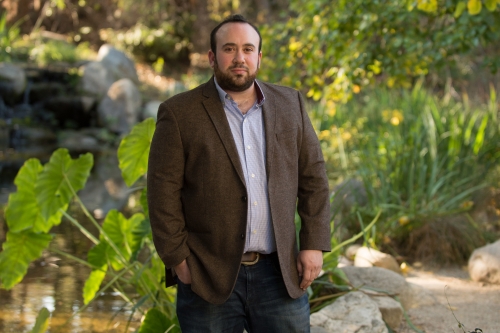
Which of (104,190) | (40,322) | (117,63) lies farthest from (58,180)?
(117,63)

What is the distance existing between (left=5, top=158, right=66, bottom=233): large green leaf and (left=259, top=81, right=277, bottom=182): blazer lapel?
144cm

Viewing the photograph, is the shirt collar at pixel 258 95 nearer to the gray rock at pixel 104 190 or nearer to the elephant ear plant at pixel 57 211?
the elephant ear plant at pixel 57 211

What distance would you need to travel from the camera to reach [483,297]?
416 centimetres

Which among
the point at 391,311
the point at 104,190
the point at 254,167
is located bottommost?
the point at 104,190

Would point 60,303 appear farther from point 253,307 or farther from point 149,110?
point 149,110

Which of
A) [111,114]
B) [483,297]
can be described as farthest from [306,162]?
[111,114]

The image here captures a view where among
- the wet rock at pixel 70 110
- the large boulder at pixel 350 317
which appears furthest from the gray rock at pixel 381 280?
the wet rock at pixel 70 110

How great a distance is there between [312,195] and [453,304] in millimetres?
2093

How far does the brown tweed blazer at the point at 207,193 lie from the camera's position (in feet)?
6.80

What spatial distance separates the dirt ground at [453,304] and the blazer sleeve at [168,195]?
1.57 metres

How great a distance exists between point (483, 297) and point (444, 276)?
22.5 inches

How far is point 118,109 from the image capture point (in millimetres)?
15328

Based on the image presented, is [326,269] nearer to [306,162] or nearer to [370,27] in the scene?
[306,162]

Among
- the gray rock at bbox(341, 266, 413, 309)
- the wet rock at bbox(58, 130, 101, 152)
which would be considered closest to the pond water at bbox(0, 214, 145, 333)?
the gray rock at bbox(341, 266, 413, 309)
